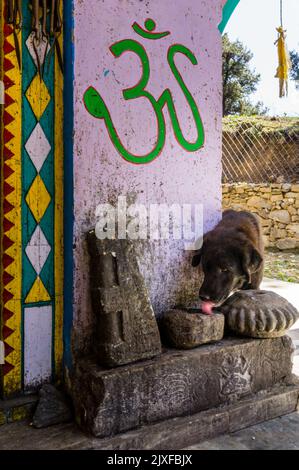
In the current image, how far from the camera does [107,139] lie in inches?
99.6

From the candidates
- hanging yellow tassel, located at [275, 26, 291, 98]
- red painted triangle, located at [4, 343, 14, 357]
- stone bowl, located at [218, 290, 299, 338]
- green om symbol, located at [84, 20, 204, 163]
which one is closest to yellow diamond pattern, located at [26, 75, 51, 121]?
green om symbol, located at [84, 20, 204, 163]

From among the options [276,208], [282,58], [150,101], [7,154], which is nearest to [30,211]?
[7,154]

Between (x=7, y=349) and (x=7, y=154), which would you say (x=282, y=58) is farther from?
(x=7, y=349)

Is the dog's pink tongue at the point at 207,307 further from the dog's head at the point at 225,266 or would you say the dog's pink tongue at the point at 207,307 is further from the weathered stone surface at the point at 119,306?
the weathered stone surface at the point at 119,306

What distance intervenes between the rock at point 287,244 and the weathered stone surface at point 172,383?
8899 mm

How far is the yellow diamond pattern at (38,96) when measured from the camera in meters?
2.36

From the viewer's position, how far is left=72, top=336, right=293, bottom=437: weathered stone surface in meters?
2.19

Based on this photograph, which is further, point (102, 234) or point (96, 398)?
point (102, 234)
